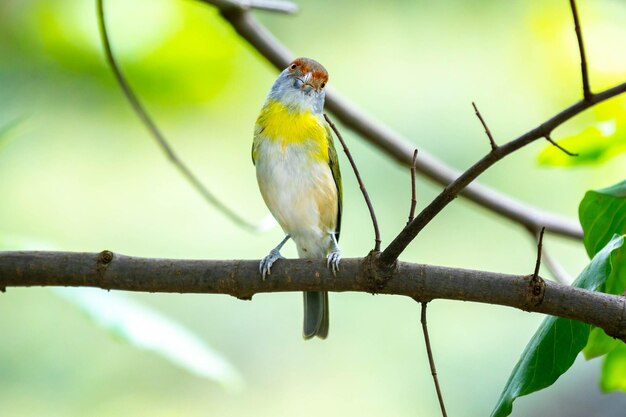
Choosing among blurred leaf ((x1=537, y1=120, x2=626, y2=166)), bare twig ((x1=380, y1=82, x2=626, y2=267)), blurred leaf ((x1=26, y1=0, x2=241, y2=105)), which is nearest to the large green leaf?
blurred leaf ((x1=537, y1=120, x2=626, y2=166))

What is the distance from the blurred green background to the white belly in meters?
1.60

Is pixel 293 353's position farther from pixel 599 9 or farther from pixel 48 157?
pixel 599 9

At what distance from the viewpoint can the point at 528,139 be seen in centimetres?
204

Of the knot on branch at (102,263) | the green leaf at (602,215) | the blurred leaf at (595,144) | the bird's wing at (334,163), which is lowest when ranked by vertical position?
the knot on branch at (102,263)

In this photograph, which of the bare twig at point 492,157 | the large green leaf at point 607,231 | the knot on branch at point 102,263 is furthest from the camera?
the knot on branch at point 102,263

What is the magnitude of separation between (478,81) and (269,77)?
5.90 feet

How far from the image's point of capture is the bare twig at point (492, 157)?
1962 mm

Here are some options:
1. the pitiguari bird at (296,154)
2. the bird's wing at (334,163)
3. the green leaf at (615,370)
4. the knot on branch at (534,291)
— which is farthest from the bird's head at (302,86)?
the green leaf at (615,370)

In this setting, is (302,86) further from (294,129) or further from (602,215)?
(602,215)

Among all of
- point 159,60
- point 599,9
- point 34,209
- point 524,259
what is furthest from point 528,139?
point 34,209

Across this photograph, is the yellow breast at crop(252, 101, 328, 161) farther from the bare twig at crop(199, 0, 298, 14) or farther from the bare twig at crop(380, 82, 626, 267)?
the bare twig at crop(380, 82, 626, 267)

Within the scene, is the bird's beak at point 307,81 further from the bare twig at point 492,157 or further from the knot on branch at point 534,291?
the knot on branch at point 534,291

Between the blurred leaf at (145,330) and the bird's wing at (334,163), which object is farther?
the bird's wing at (334,163)

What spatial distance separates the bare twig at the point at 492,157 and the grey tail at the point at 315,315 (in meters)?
1.69
